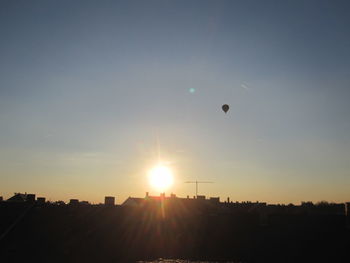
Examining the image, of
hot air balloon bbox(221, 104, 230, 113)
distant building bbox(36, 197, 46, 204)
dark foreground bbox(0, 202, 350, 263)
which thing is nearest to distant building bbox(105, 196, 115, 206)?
dark foreground bbox(0, 202, 350, 263)

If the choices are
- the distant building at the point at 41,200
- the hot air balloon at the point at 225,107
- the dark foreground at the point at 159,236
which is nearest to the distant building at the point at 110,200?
the dark foreground at the point at 159,236

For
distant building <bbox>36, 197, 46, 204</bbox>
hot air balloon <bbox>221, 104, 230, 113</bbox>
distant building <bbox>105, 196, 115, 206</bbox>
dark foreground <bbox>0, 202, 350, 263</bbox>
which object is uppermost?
hot air balloon <bbox>221, 104, 230, 113</bbox>

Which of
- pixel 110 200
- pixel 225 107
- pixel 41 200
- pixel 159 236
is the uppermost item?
pixel 225 107

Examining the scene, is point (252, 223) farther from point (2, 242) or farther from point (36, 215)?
point (2, 242)

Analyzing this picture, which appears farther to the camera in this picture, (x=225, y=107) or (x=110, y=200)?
(x=225, y=107)

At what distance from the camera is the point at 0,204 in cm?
3825

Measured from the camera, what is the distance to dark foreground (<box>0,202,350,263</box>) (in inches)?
1454

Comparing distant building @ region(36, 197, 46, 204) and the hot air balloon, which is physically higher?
the hot air balloon

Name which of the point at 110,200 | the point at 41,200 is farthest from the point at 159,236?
the point at 41,200

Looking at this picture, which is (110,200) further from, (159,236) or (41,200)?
(41,200)

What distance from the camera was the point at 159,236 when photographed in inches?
1738

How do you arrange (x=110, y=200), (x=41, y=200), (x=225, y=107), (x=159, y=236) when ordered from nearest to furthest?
(x=41, y=200)
(x=159, y=236)
(x=110, y=200)
(x=225, y=107)

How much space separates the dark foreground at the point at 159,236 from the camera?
121 feet

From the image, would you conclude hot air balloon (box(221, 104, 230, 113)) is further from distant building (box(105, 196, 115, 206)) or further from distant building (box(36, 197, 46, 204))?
distant building (box(36, 197, 46, 204))
